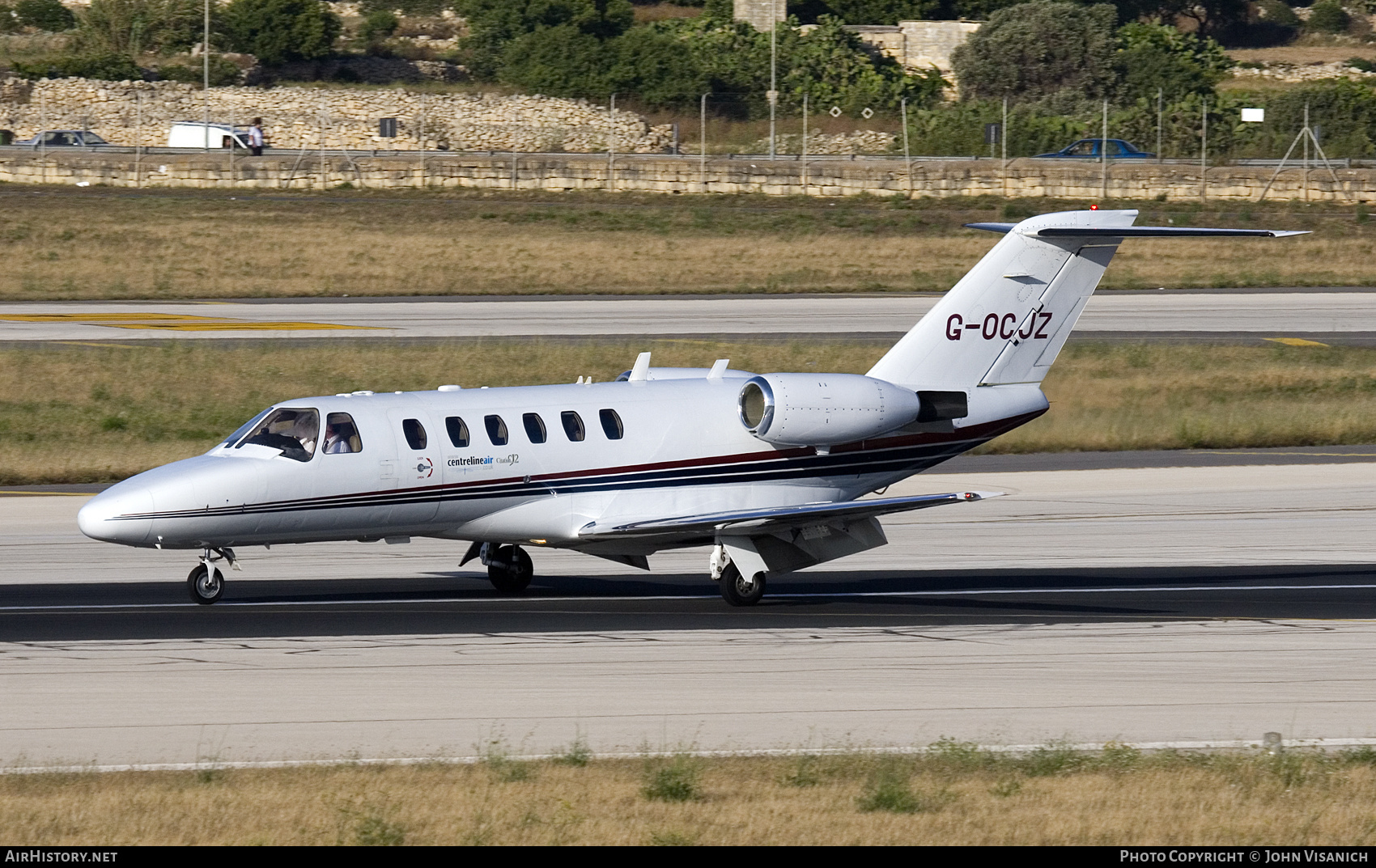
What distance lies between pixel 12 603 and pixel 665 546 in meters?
8.04

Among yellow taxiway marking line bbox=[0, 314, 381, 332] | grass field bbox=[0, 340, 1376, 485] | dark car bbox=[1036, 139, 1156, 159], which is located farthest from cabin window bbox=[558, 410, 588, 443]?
dark car bbox=[1036, 139, 1156, 159]

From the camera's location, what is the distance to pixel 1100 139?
294 feet

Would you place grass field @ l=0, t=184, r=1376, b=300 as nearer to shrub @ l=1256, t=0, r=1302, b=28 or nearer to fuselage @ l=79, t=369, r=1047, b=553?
fuselage @ l=79, t=369, r=1047, b=553

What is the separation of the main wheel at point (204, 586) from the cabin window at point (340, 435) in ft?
6.95

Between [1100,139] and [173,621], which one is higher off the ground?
[1100,139]

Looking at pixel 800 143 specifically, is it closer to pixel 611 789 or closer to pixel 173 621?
pixel 173 621

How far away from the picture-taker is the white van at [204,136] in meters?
97.4

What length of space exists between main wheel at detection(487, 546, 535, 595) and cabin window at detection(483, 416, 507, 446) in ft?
6.92

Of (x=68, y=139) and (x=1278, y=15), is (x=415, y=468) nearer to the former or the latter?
(x=68, y=139)

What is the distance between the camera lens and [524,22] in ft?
404

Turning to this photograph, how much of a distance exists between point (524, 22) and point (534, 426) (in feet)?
343

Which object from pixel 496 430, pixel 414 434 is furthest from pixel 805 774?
pixel 496 430

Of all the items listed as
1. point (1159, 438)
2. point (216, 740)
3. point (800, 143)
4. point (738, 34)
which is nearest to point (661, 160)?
point (800, 143)

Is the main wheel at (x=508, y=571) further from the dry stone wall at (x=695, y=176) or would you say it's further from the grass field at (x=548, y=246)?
the dry stone wall at (x=695, y=176)
